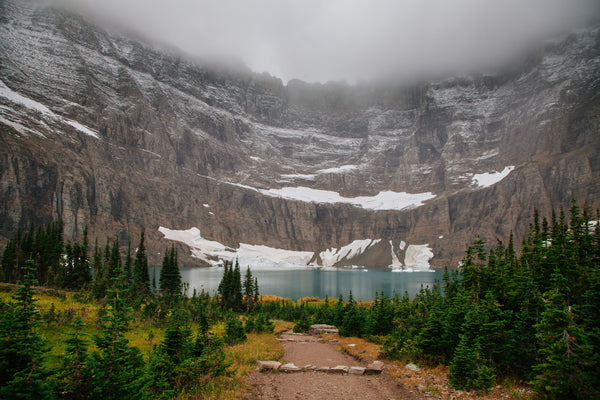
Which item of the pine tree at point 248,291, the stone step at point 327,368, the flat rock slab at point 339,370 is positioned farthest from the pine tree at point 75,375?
the pine tree at point 248,291

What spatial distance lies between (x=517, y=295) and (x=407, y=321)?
7.28m

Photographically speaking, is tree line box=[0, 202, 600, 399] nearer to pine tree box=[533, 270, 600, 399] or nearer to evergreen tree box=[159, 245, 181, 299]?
pine tree box=[533, 270, 600, 399]

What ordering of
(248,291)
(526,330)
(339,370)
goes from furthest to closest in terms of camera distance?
(248,291) < (339,370) < (526,330)

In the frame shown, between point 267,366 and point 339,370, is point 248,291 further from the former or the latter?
point 339,370

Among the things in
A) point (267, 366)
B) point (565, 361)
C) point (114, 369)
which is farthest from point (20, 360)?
point (565, 361)

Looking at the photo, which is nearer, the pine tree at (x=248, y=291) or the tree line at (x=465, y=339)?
the tree line at (x=465, y=339)

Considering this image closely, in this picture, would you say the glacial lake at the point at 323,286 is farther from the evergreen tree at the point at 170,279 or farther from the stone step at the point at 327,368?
the stone step at the point at 327,368

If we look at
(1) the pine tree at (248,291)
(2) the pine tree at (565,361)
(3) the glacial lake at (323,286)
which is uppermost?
(2) the pine tree at (565,361)

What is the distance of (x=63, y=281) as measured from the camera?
41.1 metres

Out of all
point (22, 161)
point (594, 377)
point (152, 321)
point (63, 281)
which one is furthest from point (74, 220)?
point (594, 377)

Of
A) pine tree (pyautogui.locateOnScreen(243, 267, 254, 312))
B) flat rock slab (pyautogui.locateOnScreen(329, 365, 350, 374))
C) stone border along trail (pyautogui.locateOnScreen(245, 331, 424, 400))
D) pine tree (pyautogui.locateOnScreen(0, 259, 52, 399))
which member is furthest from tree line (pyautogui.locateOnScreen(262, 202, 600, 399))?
pine tree (pyautogui.locateOnScreen(243, 267, 254, 312))

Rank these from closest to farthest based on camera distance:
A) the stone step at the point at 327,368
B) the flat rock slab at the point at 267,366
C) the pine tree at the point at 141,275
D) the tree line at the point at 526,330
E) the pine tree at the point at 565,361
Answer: the pine tree at the point at 565,361 → the tree line at the point at 526,330 → the stone step at the point at 327,368 → the flat rock slab at the point at 267,366 → the pine tree at the point at 141,275

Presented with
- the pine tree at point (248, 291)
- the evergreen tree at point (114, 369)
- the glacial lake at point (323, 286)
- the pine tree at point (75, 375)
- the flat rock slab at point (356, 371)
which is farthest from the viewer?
the glacial lake at point (323, 286)

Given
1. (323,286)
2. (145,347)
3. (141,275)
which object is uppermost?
(141,275)
